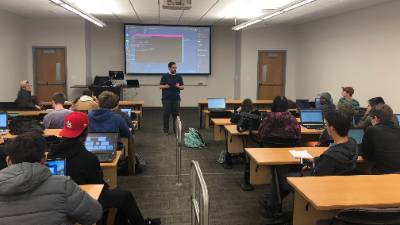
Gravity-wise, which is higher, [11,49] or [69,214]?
[11,49]

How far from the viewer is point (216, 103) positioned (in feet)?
28.8

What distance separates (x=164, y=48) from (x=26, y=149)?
35.9 ft

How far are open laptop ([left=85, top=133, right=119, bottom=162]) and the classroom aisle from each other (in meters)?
0.88

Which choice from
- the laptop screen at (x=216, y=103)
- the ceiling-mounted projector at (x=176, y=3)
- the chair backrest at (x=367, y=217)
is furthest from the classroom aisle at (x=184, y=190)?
the ceiling-mounted projector at (x=176, y=3)

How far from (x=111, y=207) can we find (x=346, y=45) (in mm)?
8109

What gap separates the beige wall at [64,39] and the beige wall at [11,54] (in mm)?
296

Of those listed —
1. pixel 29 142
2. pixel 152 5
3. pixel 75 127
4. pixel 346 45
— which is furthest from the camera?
pixel 346 45

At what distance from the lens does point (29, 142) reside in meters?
1.93

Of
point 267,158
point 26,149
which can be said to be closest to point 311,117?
point 267,158

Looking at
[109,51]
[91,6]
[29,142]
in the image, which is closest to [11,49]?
[91,6]

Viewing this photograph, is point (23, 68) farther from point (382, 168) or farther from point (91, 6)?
point (382, 168)

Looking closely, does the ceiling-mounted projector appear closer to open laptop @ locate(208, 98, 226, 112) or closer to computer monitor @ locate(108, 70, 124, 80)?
open laptop @ locate(208, 98, 226, 112)

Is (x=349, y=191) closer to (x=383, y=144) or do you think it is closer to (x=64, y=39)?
(x=383, y=144)

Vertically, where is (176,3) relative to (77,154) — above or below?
above
